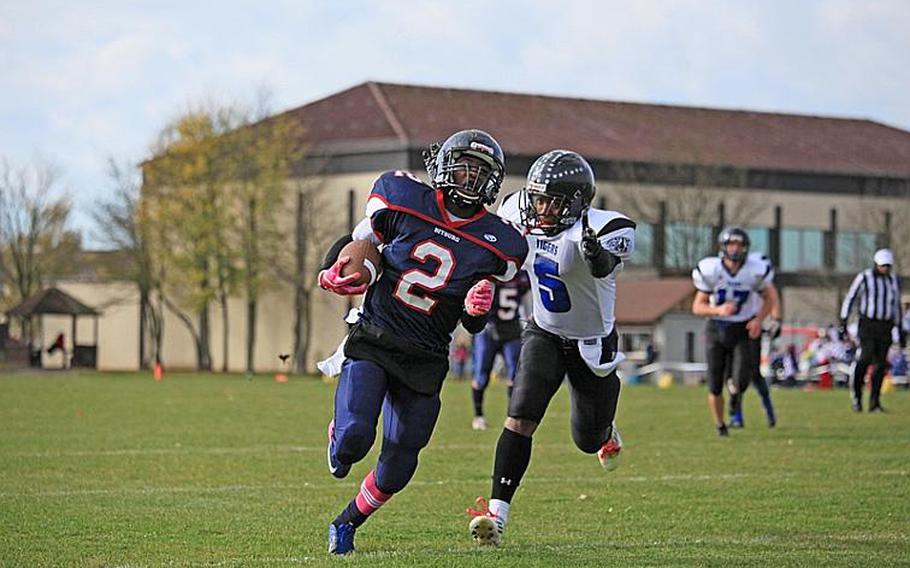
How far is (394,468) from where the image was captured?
24.8 ft

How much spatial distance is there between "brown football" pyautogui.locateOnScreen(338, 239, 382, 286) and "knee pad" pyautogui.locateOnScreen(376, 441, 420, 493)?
81cm

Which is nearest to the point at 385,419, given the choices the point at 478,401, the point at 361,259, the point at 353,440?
the point at 353,440

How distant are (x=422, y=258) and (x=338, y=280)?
451 mm

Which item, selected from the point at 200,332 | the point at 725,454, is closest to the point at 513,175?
the point at 200,332

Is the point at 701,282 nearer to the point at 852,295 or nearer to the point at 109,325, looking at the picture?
the point at 852,295

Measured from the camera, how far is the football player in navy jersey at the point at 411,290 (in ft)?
24.7

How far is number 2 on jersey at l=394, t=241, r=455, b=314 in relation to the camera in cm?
753

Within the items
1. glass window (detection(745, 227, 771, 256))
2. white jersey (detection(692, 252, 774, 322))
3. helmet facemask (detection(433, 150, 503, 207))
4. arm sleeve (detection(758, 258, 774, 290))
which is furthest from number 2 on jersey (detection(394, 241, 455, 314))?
glass window (detection(745, 227, 771, 256))

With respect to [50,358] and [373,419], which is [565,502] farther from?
[50,358]

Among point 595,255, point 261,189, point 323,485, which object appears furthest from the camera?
point 261,189

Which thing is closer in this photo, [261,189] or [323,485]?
[323,485]

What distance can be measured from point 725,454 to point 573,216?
553cm

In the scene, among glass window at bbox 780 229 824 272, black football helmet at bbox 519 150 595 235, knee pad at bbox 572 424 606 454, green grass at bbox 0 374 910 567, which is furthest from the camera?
glass window at bbox 780 229 824 272

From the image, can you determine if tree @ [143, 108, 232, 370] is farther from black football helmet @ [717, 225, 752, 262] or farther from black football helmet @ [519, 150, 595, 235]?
black football helmet @ [519, 150, 595, 235]
